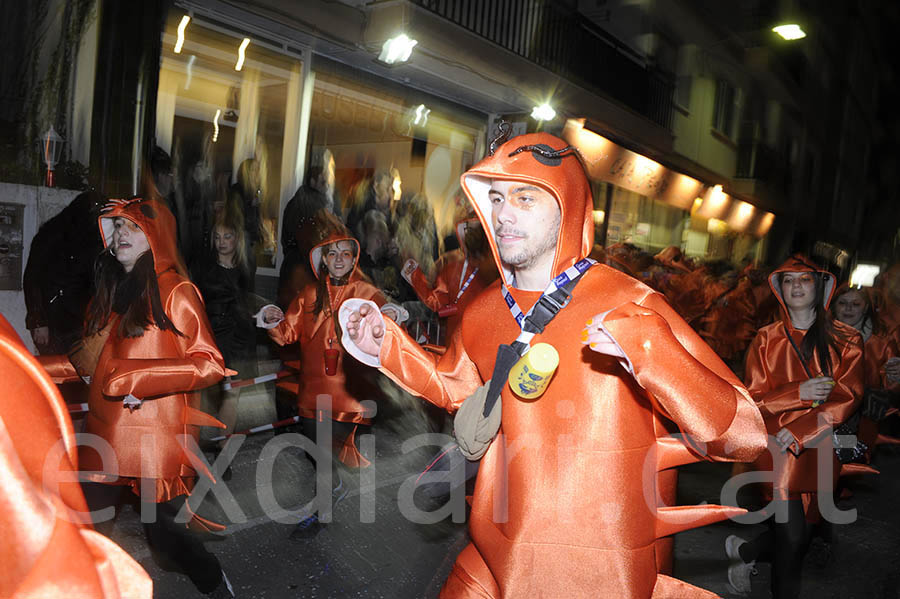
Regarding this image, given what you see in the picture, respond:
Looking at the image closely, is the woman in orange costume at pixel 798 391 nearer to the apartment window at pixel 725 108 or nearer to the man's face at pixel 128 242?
the man's face at pixel 128 242

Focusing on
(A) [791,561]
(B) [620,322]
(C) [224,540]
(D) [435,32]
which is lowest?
(C) [224,540]

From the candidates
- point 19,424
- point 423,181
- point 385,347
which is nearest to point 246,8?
point 423,181

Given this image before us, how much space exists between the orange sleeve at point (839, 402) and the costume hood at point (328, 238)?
3.35 metres

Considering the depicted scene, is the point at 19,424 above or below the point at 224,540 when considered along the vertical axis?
above

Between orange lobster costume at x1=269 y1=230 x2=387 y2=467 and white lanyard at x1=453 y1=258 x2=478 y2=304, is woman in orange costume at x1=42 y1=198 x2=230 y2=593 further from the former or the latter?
white lanyard at x1=453 y1=258 x2=478 y2=304

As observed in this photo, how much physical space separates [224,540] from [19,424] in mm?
4118

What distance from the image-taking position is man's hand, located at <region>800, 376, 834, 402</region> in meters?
3.75

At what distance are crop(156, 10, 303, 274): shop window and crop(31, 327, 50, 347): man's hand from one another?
1421mm

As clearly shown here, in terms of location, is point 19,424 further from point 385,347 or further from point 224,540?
point 224,540

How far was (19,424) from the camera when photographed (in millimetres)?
1164

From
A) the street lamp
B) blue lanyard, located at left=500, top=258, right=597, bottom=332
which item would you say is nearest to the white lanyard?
the street lamp

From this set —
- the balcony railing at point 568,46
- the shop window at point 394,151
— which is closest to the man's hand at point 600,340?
the shop window at point 394,151

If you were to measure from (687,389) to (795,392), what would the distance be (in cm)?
218

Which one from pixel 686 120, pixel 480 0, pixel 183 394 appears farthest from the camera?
pixel 686 120
